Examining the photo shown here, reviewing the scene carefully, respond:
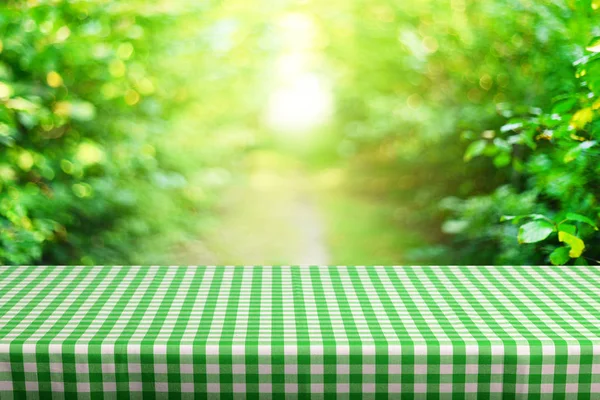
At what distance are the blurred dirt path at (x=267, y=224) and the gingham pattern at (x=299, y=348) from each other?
3.31 m

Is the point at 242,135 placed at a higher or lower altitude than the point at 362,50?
lower

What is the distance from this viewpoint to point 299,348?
1342 millimetres

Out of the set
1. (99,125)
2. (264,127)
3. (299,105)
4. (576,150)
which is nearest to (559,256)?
(576,150)

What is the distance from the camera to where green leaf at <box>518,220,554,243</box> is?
206cm

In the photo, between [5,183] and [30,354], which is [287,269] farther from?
[5,183]

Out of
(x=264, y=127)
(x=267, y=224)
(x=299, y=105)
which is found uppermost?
(x=299, y=105)

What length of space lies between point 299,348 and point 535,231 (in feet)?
3.31

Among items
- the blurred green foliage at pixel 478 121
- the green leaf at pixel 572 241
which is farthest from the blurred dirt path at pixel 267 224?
the green leaf at pixel 572 241

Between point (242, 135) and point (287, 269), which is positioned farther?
point (242, 135)

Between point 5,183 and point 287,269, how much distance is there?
1.89m

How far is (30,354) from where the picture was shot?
4.43 ft

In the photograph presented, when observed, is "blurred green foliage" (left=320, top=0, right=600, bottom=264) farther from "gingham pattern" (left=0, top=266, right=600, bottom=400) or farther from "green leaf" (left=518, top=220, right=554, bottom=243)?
"gingham pattern" (left=0, top=266, right=600, bottom=400)

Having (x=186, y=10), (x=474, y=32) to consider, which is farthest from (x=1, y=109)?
(x=474, y=32)

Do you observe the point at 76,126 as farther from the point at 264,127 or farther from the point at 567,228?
the point at 264,127
